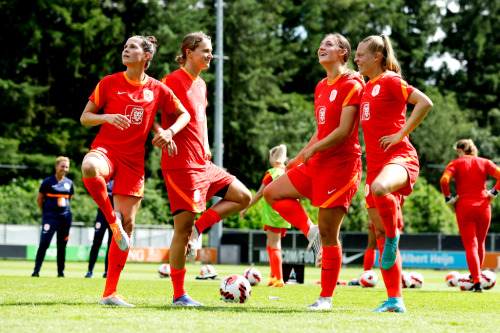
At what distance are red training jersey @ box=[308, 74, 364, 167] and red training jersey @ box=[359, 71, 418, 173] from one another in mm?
195

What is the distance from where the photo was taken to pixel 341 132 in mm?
6414

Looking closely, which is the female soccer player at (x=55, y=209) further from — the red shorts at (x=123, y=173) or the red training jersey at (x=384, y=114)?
the red training jersey at (x=384, y=114)

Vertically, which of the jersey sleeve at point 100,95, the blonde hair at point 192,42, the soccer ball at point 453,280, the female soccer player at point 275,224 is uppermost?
the blonde hair at point 192,42

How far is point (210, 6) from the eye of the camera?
144 feet

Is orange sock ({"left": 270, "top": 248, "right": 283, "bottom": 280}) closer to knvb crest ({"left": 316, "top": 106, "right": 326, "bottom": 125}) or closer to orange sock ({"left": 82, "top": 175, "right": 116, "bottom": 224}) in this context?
knvb crest ({"left": 316, "top": 106, "right": 326, "bottom": 125})

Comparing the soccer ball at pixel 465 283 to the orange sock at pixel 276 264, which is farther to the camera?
the orange sock at pixel 276 264

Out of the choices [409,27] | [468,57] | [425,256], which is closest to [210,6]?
[409,27]

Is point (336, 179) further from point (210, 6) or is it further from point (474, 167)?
point (210, 6)

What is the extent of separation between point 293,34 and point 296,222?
143 feet

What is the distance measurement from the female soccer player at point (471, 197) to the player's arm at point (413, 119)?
5111 mm

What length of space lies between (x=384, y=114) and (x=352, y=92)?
0.39 meters

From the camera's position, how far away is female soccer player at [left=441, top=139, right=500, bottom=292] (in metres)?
10.8

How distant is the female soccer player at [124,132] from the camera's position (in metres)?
6.34

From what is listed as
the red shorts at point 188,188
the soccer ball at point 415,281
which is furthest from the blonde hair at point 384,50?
the soccer ball at point 415,281
